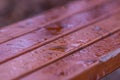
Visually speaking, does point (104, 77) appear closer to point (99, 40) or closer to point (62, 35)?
point (99, 40)

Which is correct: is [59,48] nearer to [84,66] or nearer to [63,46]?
[63,46]

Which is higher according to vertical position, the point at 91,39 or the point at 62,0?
the point at 62,0

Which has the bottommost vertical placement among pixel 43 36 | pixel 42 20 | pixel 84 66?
pixel 84 66

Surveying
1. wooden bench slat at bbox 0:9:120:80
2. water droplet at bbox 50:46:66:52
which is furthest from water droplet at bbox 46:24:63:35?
water droplet at bbox 50:46:66:52

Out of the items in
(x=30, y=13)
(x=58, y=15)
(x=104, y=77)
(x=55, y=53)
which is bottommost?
(x=104, y=77)

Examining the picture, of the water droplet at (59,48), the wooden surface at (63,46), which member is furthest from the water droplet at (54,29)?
the water droplet at (59,48)

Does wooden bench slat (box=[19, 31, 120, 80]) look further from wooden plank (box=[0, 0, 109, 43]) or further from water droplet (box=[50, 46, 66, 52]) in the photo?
wooden plank (box=[0, 0, 109, 43])

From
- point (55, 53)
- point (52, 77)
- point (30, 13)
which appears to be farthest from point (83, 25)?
point (30, 13)

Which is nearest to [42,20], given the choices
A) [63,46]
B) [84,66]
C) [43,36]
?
[43,36]
